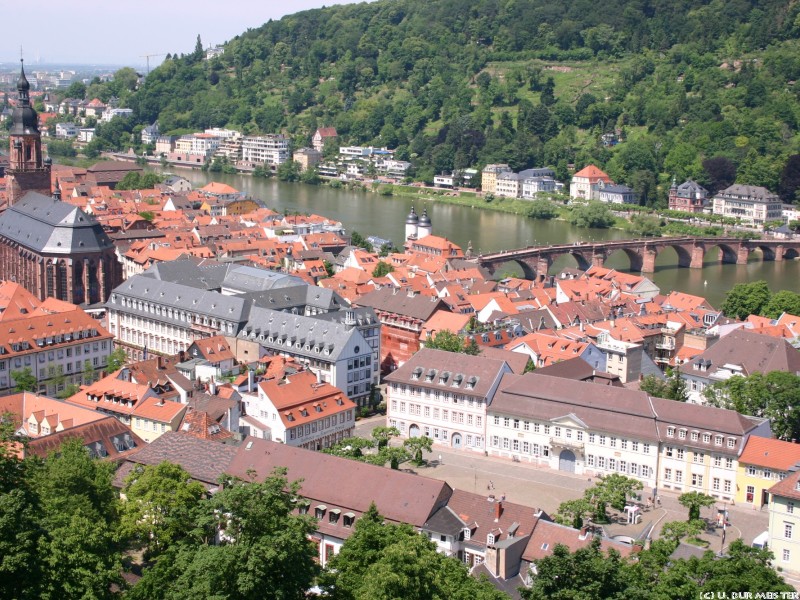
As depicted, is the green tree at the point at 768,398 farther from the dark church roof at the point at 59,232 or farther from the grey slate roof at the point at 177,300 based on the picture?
the dark church roof at the point at 59,232

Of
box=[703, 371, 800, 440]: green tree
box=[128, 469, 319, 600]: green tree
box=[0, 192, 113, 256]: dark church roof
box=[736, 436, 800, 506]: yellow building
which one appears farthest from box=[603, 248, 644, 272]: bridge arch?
box=[128, 469, 319, 600]: green tree

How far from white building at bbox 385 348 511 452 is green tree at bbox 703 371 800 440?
294 inches

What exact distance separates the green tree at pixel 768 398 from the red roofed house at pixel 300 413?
1252 centimetres

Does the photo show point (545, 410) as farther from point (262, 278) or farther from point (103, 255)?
point (103, 255)

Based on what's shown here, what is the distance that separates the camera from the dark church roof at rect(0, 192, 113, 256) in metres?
57.4

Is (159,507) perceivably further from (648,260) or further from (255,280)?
(648,260)

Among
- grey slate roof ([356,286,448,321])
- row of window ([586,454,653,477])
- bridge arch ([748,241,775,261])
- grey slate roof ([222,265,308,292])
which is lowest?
row of window ([586,454,653,477])

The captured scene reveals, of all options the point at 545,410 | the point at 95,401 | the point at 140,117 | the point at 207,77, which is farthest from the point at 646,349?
the point at 207,77

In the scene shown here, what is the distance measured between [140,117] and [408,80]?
37.0m

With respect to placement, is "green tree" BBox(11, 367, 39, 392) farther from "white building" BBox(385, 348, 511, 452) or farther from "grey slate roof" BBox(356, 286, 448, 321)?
"grey slate roof" BBox(356, 286, 448, 321)

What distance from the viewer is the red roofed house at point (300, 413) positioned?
36.6m

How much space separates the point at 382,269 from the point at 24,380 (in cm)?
2484

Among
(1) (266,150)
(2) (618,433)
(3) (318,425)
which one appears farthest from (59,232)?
(1) (266,150)

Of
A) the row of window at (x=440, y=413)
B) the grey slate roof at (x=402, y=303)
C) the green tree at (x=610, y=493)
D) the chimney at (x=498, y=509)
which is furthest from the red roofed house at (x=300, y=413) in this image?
the grey slate roof at (x=402, y=303)
